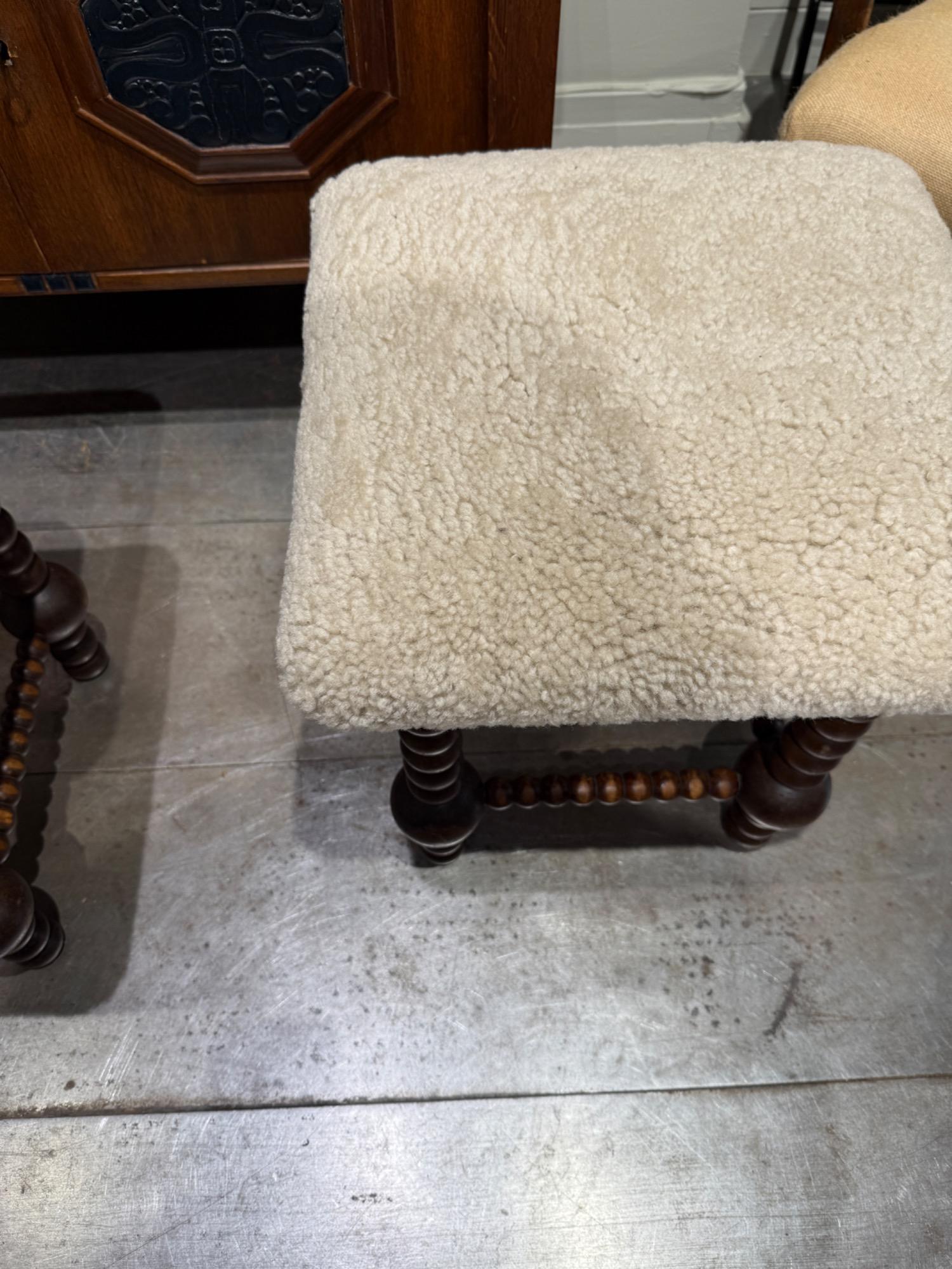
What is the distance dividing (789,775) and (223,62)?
62 centimetres

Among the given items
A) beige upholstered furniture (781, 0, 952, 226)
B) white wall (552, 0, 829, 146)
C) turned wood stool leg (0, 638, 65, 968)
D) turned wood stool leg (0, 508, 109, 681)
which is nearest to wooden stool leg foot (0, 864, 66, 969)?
turned wood stool leg (0, 638, 65, 968)

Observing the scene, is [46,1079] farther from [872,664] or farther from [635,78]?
[635,78]

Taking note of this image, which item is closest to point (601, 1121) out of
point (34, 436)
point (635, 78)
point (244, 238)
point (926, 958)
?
point (926, 958)

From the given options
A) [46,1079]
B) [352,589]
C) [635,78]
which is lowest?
[46,1079]

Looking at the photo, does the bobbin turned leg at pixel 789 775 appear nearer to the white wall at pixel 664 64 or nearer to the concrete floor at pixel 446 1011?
the concrete floor at pixel 446 1011

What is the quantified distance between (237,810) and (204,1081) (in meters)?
0.19

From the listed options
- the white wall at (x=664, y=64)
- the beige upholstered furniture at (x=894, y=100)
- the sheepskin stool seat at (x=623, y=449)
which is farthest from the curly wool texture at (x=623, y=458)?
the white wall at (x=664, y=64)

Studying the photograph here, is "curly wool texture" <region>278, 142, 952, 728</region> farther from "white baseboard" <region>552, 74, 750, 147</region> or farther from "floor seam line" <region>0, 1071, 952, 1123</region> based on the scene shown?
"white baseboard" <region>552, 74, 750, 147</region>

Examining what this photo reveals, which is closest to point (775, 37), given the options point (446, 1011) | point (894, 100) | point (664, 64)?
point (664, 64)

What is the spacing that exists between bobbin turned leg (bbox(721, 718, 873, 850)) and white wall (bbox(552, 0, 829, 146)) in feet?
2.45

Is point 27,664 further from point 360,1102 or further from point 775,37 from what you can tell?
point 775,37

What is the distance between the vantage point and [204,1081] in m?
0.60

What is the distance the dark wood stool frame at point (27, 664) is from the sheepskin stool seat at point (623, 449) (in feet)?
0.95

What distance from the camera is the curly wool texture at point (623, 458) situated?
1.29ft
